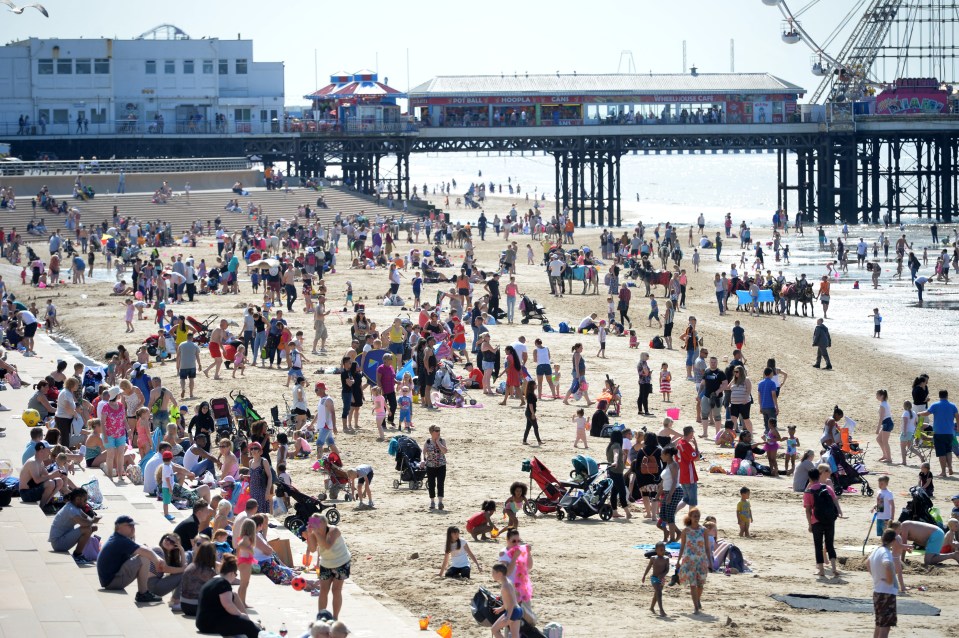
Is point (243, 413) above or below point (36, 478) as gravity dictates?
above

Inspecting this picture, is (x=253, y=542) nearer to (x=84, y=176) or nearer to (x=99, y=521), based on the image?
(x=99, y=521)

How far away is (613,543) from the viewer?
1396 cm

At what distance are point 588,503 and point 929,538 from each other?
3618 millimetres

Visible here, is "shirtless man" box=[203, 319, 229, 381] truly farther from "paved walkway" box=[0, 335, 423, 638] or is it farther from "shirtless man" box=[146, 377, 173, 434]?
"paved walkway" box=[0, 335, 423, 638]

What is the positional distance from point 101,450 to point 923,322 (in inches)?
946

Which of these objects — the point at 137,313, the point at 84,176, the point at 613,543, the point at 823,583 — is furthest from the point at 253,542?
the point at 84,176

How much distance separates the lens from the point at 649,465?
14852 mm

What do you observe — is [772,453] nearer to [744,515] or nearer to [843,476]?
[843,476]

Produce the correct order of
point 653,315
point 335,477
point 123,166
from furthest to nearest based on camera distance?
1. point 123,166
2. point 653,315
3. point 335,477

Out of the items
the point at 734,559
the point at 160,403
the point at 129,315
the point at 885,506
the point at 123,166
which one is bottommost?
the point at 734,559

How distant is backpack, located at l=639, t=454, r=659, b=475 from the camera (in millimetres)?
14836

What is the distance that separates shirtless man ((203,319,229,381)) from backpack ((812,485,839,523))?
1247cm

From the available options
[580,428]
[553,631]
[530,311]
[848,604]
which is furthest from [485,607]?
[530,311]

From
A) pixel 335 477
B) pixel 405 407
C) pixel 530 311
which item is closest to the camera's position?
pixel 335 477
